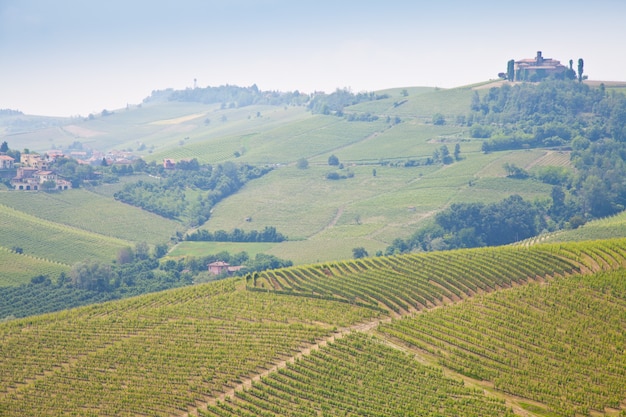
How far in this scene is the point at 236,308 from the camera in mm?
65188

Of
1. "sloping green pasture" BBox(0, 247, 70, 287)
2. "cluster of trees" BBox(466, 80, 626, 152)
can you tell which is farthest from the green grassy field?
"sloping green pasture" BBox(0, 247, 70, 287)

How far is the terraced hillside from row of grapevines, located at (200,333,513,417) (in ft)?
0.35

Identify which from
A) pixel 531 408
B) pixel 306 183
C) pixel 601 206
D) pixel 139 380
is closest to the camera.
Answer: pixel 531 408

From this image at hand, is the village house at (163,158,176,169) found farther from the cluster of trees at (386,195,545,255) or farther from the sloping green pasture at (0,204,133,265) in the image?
the cluster of trees at (386,195,545,255)

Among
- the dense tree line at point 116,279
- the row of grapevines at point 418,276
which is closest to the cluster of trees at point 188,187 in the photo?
the dense tree line at point 116,279

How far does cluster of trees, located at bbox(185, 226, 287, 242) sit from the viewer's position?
12962cm

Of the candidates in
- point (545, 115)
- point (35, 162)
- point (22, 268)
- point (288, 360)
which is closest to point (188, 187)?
point (35, 162)

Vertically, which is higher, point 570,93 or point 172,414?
point 570,93

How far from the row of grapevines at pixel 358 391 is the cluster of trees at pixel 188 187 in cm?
9212

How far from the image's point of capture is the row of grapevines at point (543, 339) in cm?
4803

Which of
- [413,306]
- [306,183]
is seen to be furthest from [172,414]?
[306,183]

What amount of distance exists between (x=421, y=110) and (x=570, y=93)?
32.3 metres

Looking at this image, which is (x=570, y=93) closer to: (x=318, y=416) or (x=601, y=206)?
(x=601, y=206)

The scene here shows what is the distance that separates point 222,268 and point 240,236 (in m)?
19.9
